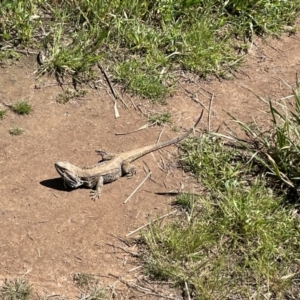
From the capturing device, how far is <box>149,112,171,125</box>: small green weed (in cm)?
644

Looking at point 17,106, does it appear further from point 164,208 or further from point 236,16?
point 236,16

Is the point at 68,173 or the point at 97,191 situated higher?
the point at 68,173

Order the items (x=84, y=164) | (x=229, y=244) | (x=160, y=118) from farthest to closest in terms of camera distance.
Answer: (x=160, y=118) → (x=84, y=164) → (x=229, y=244)

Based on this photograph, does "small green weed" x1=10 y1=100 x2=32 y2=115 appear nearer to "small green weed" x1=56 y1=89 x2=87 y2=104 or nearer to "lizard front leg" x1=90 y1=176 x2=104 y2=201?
"small green weed" x1=56 y1=89 x2=87 y2=104

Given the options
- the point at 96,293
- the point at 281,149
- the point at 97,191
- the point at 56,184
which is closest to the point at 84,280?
the point at 96,293

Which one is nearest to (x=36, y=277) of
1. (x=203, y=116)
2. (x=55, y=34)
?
(x=203, y=116)

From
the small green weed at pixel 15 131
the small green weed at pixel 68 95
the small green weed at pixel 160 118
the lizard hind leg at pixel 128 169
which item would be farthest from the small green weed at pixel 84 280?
the small green weed at pixel 68 95

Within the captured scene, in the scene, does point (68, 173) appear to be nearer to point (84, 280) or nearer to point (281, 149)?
point (84, 280)

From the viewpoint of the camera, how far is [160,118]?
→ 6473mm

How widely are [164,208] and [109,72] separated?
197cm

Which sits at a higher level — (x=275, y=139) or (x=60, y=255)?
(x=275, y=139)

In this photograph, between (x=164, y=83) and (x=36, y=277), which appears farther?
(x=164, y=83)

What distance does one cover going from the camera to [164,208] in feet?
18.2

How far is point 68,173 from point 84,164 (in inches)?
16.5
